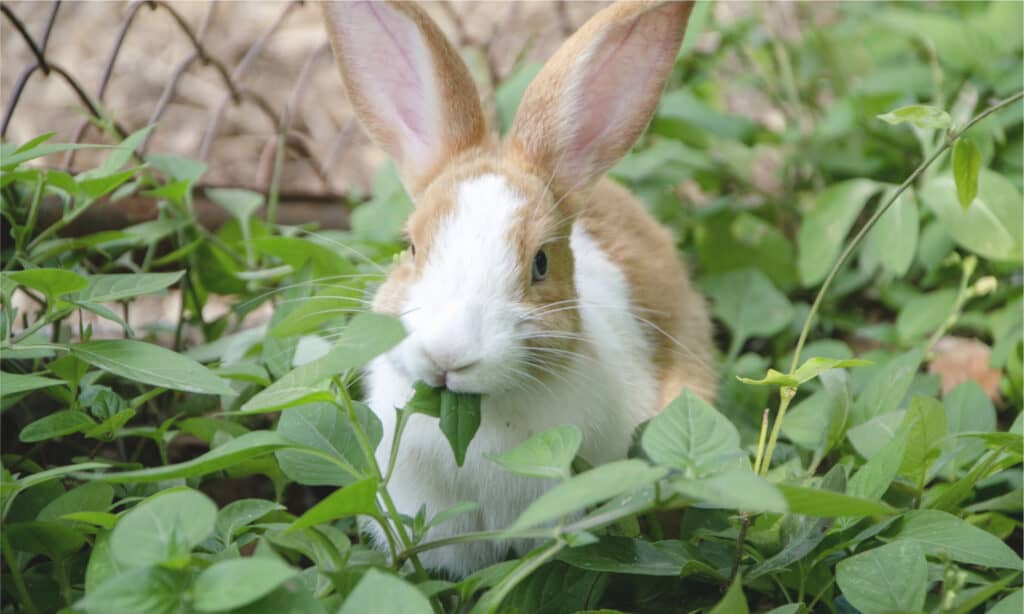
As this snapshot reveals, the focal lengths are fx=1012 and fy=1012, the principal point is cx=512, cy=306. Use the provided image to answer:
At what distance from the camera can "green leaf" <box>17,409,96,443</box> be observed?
5.89 feet

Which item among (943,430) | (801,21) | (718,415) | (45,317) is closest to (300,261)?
(45,317)

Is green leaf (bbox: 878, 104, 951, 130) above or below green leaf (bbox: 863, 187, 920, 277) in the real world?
above

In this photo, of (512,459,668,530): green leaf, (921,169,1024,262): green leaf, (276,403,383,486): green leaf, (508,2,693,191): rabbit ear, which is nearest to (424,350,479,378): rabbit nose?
(276,403,383,486): green leaf

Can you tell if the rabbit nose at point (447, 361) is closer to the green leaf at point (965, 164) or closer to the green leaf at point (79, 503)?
the green leaf at point (79, 503)

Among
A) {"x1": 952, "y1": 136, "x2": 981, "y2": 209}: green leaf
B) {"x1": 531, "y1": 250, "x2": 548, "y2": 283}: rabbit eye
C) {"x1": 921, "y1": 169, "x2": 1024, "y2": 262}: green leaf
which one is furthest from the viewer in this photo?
{"x1": 921, "y1": 169, "x2": 1024, "y2": 262}: green leaf

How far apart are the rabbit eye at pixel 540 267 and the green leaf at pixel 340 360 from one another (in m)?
0.65

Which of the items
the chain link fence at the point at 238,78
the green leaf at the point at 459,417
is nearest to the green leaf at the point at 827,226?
the chain link fence at the point at 238,78

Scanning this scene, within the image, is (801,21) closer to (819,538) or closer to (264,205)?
(264,205)

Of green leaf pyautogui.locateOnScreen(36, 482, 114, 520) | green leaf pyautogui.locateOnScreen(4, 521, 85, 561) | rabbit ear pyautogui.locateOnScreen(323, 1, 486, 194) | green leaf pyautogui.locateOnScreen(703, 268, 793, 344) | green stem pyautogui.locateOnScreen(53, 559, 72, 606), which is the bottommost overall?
green leaf pyautogui.locateOnScreen(703, 268, 793, 344)

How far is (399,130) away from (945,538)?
4.84 feet

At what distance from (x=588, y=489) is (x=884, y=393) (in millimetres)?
1303

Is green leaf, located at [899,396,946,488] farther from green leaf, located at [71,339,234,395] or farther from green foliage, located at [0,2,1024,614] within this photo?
green leaf, located at [71,339,234,395]

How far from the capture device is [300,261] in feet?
8.44

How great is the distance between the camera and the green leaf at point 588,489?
4.08ft
